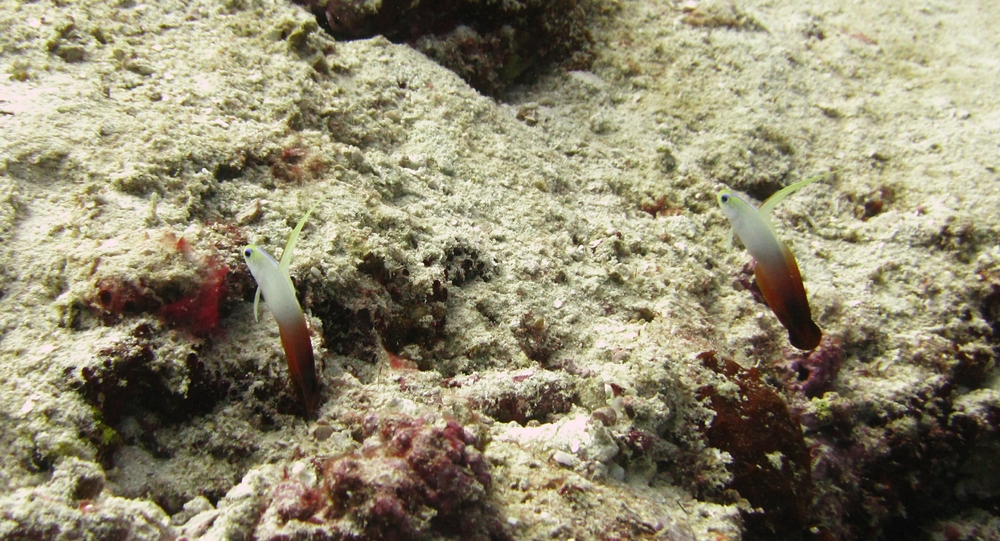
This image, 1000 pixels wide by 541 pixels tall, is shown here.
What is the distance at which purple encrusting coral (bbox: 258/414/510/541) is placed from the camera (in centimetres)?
137

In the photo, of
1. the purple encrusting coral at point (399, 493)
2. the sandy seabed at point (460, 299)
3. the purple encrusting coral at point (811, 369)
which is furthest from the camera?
the purple encrusting coral at point (811, 369)

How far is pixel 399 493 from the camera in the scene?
1.39 m

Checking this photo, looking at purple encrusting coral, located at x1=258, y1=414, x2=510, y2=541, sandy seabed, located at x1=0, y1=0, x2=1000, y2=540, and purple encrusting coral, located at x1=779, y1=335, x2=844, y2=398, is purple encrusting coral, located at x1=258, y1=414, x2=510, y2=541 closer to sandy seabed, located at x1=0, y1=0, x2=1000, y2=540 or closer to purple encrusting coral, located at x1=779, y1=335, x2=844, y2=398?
sandy seabed, located at x1=0, y1=0, x2=1000, y2=540

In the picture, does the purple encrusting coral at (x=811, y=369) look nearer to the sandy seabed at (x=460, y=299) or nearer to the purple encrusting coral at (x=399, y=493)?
the sandy seabed at (x=460, y=299)

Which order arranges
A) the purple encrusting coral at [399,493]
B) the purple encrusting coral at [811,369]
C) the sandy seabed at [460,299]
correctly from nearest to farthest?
the purple encrusting coral at [399,493] → the sandy seabed at [460,299] → the purple encrusting coral at [811,369]

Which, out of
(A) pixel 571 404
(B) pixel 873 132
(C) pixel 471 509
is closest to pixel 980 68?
(B) pixel 873 132

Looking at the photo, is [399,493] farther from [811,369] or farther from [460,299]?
[811,369]

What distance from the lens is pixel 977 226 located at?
310 centimetres

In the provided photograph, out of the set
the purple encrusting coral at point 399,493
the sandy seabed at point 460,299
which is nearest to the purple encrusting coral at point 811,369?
the sandy seabed at point 460,299

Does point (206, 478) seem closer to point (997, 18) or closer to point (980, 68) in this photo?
point (980, 68)

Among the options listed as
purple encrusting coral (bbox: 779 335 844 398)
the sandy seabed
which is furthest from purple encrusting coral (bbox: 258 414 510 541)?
purple encrusting coral (bbox: 779 335 844 398)

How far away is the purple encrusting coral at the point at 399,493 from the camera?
4.49 ft

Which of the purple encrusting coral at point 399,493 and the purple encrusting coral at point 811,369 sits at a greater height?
the purple encrusting coral at point 811,369

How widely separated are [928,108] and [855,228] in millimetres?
1827
